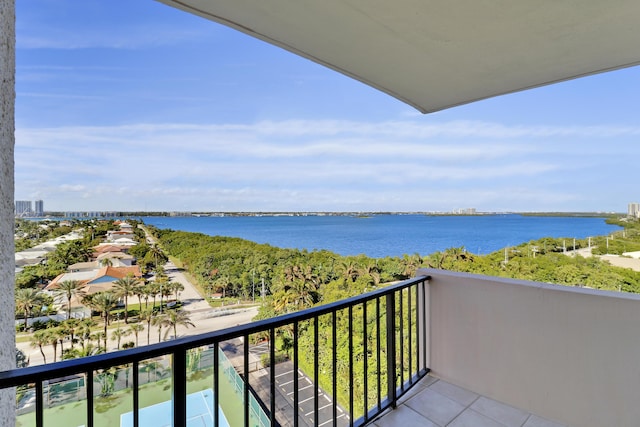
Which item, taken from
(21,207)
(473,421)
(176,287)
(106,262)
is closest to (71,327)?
(106,262)

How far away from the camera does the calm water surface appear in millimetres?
15356

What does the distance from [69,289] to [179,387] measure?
44.1 feet

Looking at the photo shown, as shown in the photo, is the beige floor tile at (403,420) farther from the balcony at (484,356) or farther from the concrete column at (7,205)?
the concrete column at (7,205)

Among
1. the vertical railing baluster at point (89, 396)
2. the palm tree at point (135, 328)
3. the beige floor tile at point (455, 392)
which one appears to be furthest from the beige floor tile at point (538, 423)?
the palm tree at point (135, 328)

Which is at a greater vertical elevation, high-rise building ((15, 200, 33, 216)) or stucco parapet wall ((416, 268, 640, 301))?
high-rise building ((15, 200, 33, 216))

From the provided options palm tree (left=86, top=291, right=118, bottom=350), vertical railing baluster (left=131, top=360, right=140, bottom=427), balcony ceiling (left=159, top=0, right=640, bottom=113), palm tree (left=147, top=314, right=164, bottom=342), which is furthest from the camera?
palm tree (left=147, top=314, right=164, bottom=342)

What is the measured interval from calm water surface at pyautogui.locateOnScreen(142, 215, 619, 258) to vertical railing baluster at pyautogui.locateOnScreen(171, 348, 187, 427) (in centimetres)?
1264

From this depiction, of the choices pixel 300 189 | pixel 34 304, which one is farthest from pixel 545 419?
pixel 300 189

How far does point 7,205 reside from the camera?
0.94m

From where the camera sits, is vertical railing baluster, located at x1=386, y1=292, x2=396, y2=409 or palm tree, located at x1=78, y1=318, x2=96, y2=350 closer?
vertical railing baluster, located at x1=386, y1=292, x2=396, y2=409

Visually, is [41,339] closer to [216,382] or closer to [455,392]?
[216,382]

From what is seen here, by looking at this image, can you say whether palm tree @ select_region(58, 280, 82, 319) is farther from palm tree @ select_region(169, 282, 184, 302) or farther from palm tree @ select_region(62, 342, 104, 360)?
palm tree @ select_region(169, 282, 184, 302)

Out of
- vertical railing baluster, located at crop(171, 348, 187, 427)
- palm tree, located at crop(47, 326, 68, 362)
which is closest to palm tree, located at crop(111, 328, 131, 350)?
palm tree, located at crop(47, 326, 68, 362)

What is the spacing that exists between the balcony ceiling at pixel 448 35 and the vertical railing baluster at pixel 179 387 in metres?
1.57
